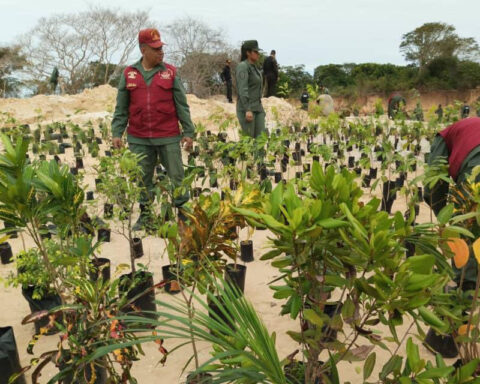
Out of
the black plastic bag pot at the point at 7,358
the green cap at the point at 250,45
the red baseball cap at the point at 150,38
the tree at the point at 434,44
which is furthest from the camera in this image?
the tree at the point at 434,44

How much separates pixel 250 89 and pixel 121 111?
1.77 metres

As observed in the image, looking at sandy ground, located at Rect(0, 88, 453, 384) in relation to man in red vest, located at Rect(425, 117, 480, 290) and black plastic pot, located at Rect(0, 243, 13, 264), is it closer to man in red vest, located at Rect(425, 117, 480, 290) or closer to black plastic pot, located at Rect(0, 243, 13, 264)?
black plastic pot, located at Rect(0, 243, 13, 264)

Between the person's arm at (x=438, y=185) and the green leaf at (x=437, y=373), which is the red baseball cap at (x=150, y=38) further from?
the green leaf at (x=437, y=373)

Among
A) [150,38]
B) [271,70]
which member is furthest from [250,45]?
[271,70]

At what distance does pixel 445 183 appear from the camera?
2727 mm

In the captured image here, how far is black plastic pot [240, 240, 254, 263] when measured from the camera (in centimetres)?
329

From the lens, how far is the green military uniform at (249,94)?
4.61 meters

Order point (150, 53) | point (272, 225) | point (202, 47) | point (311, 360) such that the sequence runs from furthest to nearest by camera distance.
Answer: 1. point (202, 47)
2. point (150, 53)
3. point (311, 360)
4. point (272, 225)

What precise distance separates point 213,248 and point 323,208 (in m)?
0.59

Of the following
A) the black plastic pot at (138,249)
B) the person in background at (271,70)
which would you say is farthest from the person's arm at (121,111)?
the person in background at (271,70)

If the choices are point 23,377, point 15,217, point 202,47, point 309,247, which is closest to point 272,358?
point 309,247

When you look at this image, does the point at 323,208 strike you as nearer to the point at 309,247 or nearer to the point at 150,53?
the point at 309,247

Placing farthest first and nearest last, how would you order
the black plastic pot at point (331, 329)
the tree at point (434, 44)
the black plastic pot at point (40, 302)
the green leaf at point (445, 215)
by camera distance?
the tree at point (434, 44) → the black plastic pot at point (40, 302) → the black plastic pot at point (331, 329) → the green leaf at point (445, 215)

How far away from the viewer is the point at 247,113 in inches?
186
